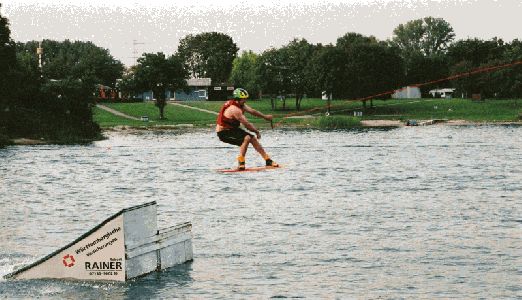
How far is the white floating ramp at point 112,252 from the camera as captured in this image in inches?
1426

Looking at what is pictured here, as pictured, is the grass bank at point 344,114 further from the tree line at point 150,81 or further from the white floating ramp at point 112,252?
the white floating ramp at point 112,252

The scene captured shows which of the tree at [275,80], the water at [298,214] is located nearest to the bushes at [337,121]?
the tree at [275,80]

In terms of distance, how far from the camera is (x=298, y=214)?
64125 mm

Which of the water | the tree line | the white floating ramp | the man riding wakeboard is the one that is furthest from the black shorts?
the tree line

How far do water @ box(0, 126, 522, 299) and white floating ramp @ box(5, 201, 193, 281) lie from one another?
491mm

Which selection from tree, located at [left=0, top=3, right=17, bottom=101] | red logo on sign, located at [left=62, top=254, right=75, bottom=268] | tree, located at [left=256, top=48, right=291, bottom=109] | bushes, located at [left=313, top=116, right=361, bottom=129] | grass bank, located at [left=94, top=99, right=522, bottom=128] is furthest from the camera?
tree, located at [left=256, top=48, right=291, bottom=109]

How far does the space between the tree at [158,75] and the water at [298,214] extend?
4735cm

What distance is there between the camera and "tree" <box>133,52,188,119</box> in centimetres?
18088

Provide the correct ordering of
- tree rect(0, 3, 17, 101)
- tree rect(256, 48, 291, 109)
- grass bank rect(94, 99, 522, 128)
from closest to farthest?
tree rect(0, 3, 17, 101) → grass bank rect(94, 99, 522, 128) → tree rect(256, 48, 291, 109)

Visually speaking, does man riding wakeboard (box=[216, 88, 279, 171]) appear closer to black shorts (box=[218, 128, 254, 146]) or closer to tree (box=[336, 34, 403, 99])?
black shorts (box=[218, 128, 254, 146])

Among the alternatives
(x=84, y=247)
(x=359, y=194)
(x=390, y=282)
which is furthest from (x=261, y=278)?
(x=359, y=194)

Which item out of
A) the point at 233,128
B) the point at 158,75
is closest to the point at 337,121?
the point at 158,75

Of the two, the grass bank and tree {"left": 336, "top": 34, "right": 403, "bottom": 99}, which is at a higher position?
tree {"left": 336, "top": 34, "right": 403, "bottom": 99}

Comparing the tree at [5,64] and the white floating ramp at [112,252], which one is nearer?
the white floating ramp at [112,252]
